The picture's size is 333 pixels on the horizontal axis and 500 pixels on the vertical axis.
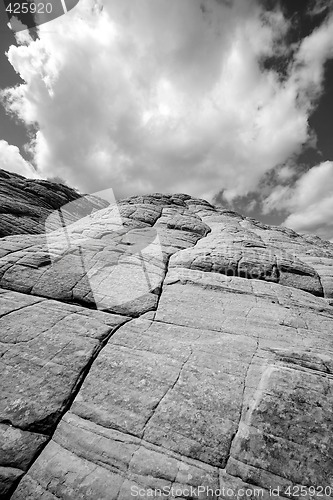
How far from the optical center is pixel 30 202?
1602 inches

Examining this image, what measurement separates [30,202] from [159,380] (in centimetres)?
4000

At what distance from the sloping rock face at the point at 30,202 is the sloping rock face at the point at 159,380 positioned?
1051 centimetres

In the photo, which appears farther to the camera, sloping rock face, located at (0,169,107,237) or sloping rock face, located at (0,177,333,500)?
sloping rock face, located at (0,169,107,237)

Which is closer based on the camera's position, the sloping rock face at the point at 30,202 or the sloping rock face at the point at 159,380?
the sloping rock face at the point at 159,380

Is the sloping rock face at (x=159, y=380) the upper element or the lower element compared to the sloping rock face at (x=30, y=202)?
lower

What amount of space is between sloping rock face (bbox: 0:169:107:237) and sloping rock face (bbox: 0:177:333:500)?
1051cm

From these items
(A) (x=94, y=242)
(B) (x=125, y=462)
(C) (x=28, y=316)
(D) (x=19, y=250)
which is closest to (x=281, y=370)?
(B) (x=125, y=462)

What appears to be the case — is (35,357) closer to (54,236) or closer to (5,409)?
(5,409)

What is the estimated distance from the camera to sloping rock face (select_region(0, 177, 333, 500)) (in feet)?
28.9

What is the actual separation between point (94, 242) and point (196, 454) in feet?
65.2

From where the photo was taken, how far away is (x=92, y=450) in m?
9.42

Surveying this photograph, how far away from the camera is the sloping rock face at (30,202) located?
31.1 metres

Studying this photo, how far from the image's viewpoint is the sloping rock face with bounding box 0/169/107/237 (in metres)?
31.1

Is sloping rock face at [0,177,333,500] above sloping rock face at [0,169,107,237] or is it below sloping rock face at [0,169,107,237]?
below
